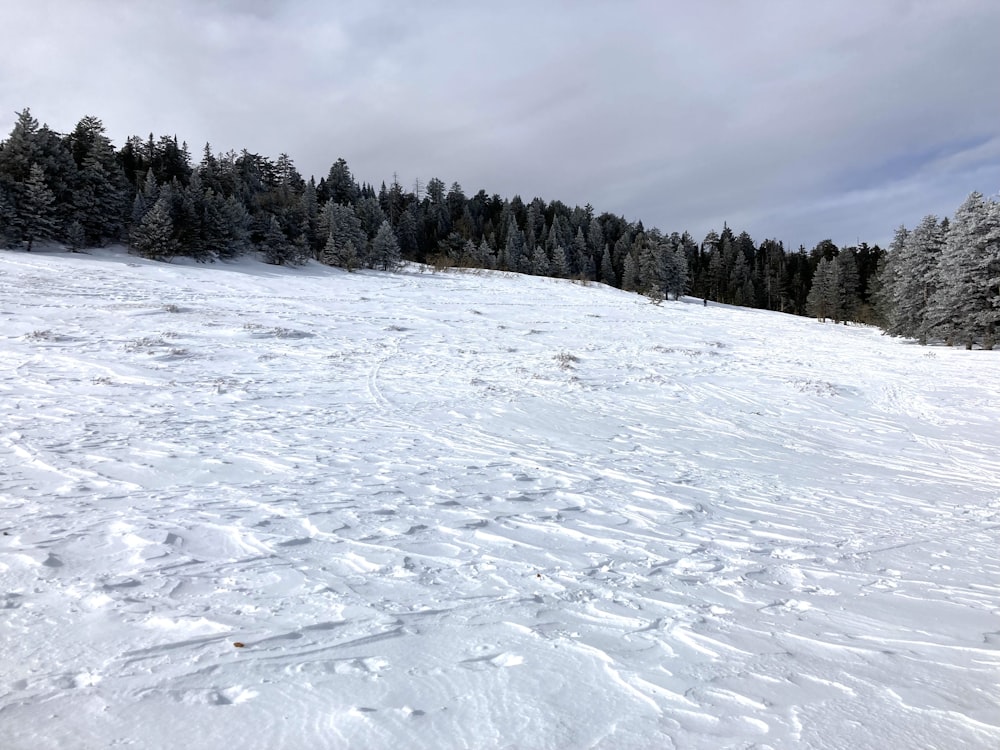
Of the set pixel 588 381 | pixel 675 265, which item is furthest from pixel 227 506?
pixel 675 265

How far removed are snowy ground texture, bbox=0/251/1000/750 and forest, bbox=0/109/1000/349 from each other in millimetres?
29216

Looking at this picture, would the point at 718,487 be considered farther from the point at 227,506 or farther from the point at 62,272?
the point at 62,272

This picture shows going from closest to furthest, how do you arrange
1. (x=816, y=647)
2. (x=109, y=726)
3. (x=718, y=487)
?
1. (x=109, y=726)
2. (x=816, y=647)
3. (x=718, y=487)

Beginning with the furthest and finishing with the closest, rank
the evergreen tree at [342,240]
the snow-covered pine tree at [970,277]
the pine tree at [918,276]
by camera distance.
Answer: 1. the evergreen tree at [342,240]
2. the pine tree at [918,276]
3. the snow-covered pine tree at [970,277]

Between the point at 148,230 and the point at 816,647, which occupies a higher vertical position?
the point at 148,230

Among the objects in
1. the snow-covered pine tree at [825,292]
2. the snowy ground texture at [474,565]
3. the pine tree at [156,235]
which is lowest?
the snowy ground texture at [474,565]

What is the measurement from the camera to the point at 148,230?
39.1 m

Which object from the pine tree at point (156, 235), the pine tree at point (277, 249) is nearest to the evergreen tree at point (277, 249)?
the pine tree at point (277, 249)

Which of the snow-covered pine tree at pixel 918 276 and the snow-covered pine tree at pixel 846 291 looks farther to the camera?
the snow-covered pine tree at pixel 846 291

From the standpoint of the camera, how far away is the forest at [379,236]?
34.1 meters

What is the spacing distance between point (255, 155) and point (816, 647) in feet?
321

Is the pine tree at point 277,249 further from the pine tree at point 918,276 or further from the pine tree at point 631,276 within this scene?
the pine tree at point 918,276

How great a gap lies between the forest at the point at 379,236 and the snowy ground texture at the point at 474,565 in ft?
95.9

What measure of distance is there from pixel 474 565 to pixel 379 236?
178ft
